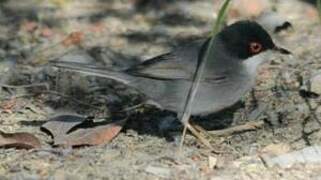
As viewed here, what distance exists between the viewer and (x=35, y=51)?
7191 millimetres

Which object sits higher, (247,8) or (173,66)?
(173,66)

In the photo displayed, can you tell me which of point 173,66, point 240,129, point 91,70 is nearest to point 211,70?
point 173,66

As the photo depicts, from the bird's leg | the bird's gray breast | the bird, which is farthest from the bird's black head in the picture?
the bird's leg

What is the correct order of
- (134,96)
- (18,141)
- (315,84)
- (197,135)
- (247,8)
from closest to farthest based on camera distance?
(18,141) → (197,135) → (315,84) → (134,96) → (247,8)

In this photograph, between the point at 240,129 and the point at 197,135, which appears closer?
the point at 197,135

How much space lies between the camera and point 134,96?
632 cm

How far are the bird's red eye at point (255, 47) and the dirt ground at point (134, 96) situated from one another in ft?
1.44

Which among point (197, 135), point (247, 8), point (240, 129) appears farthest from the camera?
→ point (247, 8)

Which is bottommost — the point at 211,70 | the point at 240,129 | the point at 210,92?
the point at 240,129

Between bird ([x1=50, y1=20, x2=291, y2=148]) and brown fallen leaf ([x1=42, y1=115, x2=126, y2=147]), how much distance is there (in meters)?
0.32

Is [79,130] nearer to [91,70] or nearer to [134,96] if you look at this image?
[91,70]

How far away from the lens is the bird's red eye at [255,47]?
18.4 feet

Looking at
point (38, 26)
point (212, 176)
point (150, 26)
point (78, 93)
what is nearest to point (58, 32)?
point (38, 26)

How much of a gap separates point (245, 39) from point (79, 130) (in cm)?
121
